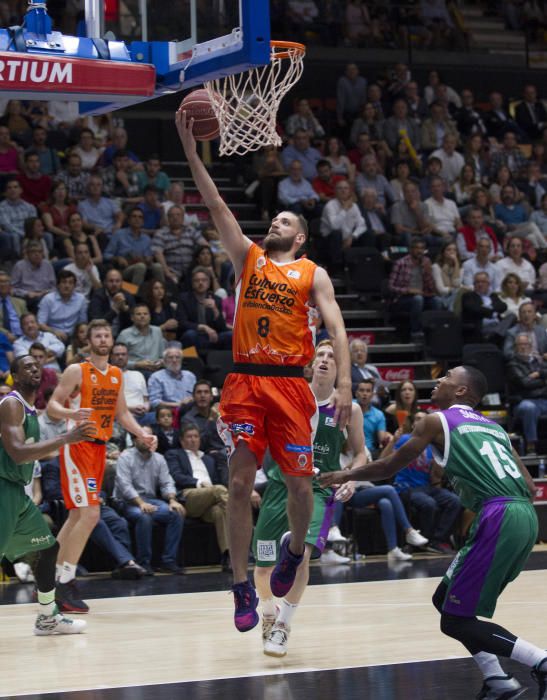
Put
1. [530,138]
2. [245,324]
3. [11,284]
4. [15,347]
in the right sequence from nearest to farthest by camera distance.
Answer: [245,324], [15,347], [11,284], [530,138]

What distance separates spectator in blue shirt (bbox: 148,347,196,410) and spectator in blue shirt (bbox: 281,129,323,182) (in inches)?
185

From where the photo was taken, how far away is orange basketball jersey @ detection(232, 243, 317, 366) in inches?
249

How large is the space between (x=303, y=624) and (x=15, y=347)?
193 inches

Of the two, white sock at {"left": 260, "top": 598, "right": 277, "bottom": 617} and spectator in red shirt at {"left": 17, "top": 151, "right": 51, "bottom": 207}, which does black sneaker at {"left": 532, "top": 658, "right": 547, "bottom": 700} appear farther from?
spectator in red shirt at {"left": 17, "top": 151, "right": 51, "bottom": 207}

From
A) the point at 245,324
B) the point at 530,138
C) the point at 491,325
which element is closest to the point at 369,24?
the point at 530,138

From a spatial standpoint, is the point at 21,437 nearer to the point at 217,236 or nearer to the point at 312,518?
the point at 312,518

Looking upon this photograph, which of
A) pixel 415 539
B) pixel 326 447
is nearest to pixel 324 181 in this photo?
pixel 415 539

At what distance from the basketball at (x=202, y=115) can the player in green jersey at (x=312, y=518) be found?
1.40 metres

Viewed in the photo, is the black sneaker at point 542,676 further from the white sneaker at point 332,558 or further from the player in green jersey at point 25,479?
the white sneaker at point 332,558

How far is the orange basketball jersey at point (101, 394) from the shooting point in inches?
347

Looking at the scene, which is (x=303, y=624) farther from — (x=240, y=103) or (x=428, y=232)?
(x=428, y=232)

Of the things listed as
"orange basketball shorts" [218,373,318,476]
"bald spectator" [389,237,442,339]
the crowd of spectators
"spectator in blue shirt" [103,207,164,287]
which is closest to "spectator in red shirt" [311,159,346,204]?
the crowd of spectators

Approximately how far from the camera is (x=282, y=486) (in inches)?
291

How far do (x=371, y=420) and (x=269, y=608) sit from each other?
546 centimetres
